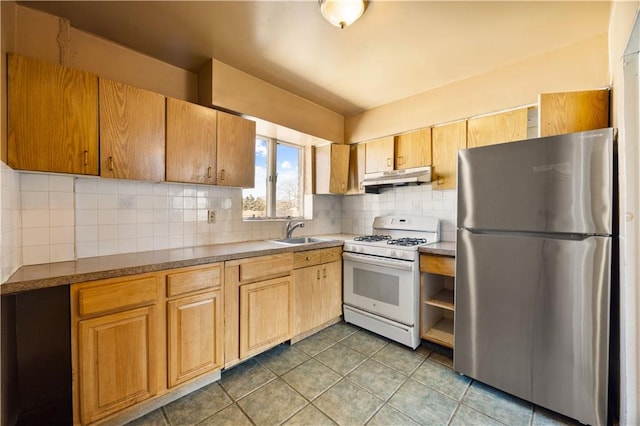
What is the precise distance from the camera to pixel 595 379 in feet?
4.60

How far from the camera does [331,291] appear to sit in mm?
2654

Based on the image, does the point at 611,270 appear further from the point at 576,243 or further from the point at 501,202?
the point at 501,202

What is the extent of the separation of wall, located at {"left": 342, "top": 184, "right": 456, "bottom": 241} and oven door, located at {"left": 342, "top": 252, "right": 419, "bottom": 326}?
0.78 meters

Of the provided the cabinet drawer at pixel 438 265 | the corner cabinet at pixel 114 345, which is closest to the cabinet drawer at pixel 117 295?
the corner cabinet at pixel 114 345

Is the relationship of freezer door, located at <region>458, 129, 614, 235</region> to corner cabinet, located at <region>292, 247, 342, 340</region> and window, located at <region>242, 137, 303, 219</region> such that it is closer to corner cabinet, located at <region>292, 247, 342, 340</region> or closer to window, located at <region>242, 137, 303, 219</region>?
corner cabinet, located at <region>292, 247, 342, 340</region>

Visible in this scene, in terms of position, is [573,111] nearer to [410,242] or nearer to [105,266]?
[410,242]

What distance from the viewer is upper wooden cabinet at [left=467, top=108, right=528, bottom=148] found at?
212 cm

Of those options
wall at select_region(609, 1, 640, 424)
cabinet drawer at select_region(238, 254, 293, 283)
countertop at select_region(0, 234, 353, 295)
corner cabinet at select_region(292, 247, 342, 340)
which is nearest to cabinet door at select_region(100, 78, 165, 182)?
countertop at select_region(0, 234, 353, 295)

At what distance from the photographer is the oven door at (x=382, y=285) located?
7.40ft

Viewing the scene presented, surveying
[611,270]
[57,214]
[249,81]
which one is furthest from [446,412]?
[249,81]

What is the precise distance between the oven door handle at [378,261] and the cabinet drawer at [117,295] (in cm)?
172

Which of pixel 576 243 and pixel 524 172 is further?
pixel 524 172

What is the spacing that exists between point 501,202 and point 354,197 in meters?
2.01

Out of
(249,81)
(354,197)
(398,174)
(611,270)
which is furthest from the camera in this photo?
(354,197)
